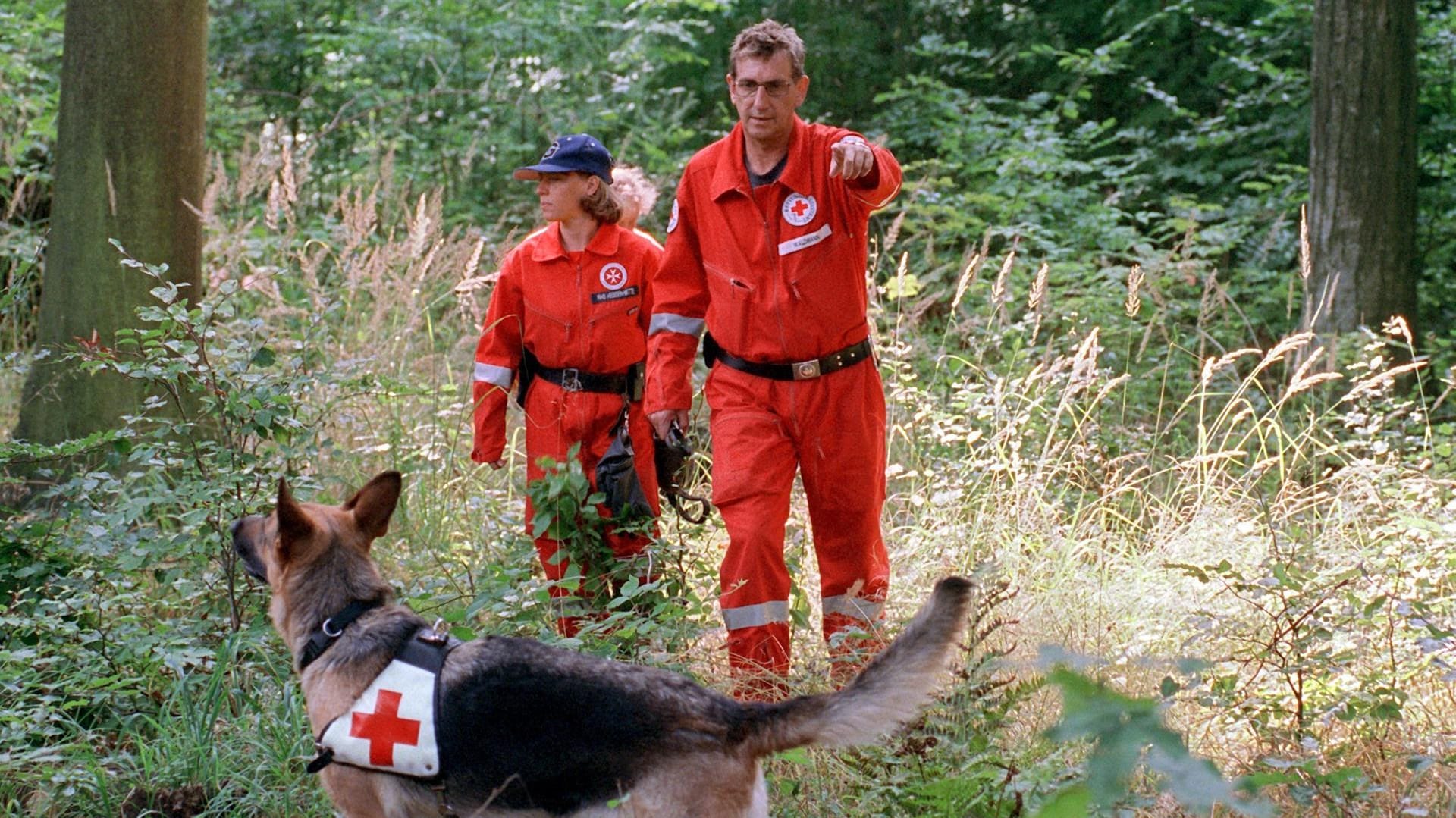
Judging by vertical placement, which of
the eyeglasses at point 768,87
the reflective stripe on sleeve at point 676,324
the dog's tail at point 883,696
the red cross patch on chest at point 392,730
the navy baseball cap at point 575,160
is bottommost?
the red cross patch on chest at point 392,730

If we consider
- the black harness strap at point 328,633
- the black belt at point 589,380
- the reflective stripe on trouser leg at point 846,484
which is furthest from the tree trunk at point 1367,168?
the black harness strap at point 328,633

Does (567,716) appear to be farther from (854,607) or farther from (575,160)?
(575,160)

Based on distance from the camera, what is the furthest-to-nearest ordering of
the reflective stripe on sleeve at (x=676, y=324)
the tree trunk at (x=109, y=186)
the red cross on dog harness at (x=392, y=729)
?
the tree trunk at (x=109, y=186), the reflective stripe on sleeve at (x=676, y=324), the red cross on dog harness at (x=392, y=729)

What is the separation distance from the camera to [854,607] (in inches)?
188

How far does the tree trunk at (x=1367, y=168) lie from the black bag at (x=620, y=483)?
16.2 feet

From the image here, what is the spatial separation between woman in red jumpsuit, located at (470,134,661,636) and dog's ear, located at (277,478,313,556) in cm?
210

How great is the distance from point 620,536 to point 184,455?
5.77ft

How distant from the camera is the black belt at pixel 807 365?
15.4 feet

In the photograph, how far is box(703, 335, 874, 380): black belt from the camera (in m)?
4.70

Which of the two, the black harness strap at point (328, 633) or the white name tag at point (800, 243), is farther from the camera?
the white name tag at point (800, 243)

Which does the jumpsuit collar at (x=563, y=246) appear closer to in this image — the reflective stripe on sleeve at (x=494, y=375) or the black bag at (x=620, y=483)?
the reflective stripe on sleeve at (x=494, y=375)

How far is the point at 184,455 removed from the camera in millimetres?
5016

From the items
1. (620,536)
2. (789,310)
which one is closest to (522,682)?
(789,310)

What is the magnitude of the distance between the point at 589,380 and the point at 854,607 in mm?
1533
